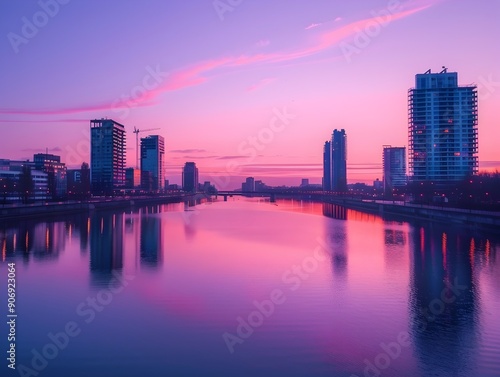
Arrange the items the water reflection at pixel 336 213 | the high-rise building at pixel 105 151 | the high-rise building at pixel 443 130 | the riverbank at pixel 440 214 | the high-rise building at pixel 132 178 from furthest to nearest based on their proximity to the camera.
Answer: the high-rise building at pixel 132 178 → the high-rise building at pixel 105 151 → the high-rise building at pixel 443 130 → the water reflection at pixel 336 213 → the riverbank at pixel 440 214

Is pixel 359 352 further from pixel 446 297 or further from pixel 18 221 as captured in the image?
pixel 18 221

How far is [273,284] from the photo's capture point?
555 inches

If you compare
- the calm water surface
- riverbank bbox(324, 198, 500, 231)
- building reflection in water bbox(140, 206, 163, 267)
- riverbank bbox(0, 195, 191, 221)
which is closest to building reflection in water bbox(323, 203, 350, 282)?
the calm water surface

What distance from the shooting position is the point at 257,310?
1105cm

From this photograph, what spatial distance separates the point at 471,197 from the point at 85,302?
42.2m

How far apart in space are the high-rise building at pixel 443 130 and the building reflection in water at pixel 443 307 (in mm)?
61016

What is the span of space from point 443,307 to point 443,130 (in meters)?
75.1

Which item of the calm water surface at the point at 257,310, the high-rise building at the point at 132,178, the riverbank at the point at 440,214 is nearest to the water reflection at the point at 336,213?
the riverbank at the point at 440,214

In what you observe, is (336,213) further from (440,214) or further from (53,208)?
(53,208)

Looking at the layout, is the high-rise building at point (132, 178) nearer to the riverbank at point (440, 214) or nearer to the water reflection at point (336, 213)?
the water reflection at point (336, 213)

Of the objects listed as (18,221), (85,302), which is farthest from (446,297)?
(18,221)

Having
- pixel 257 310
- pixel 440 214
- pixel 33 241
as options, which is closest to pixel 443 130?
pixel 440 214

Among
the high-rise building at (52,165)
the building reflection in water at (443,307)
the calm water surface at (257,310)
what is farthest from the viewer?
the high-rise building at (52,165)

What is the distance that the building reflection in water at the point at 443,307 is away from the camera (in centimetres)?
798
